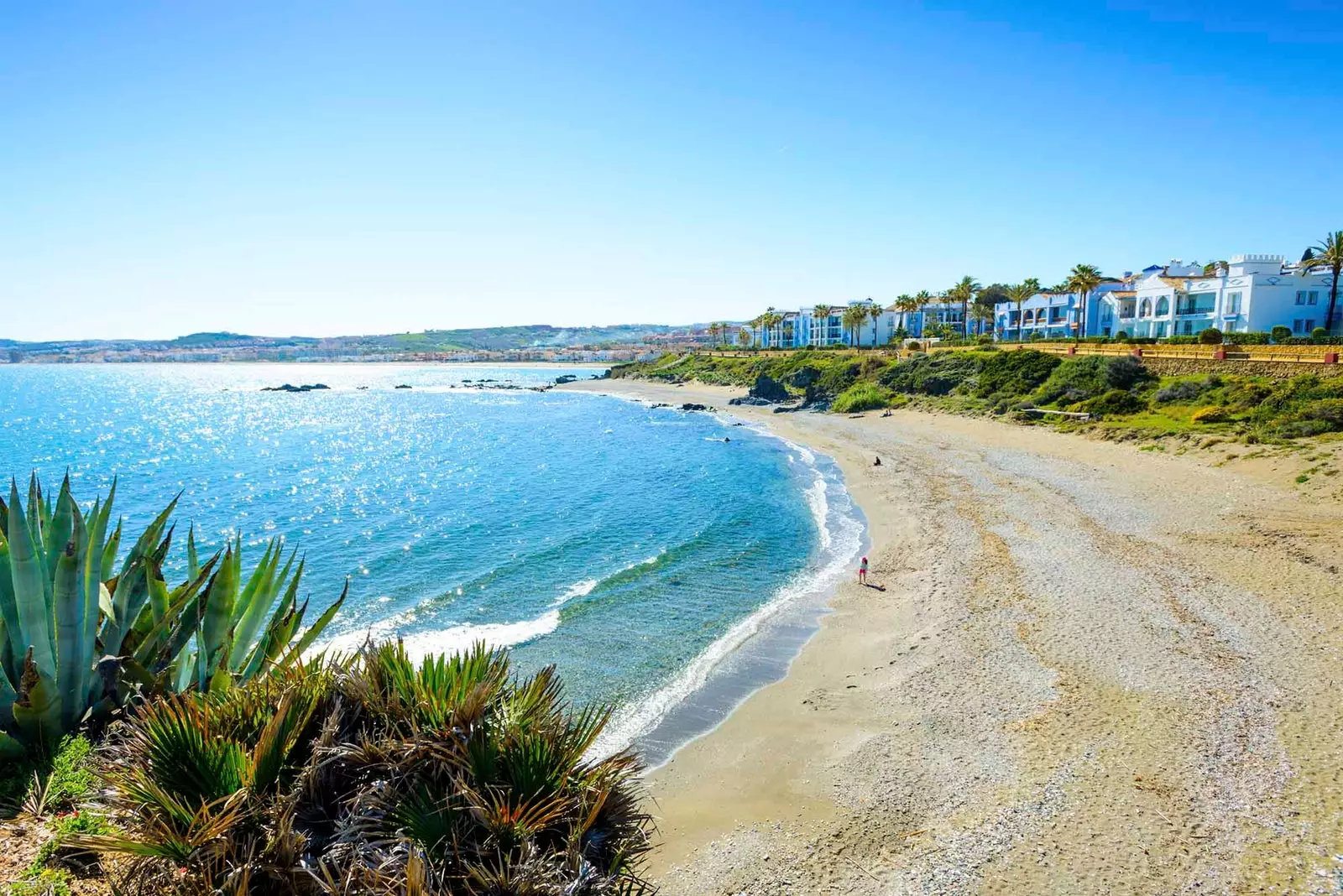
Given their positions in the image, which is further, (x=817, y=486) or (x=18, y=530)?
(x=817, y=486)

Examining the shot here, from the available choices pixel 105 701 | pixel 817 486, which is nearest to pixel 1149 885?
pixel 105 701

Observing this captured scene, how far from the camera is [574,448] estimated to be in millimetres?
56906

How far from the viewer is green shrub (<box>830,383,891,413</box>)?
224ft

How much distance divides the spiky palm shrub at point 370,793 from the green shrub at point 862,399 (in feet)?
214

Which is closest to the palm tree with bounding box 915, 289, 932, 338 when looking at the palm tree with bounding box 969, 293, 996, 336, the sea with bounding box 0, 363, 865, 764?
the palm tree with bounding box 969, 293, 996, 336

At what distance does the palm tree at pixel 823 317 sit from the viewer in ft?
444

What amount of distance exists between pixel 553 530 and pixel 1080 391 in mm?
40029

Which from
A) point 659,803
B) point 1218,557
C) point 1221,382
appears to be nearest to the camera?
point 659,803

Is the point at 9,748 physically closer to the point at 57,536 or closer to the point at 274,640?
the point at 57,536

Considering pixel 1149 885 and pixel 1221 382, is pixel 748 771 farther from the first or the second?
pixel 1221 382

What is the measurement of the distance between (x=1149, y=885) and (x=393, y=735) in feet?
30.2

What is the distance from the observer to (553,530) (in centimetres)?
3125

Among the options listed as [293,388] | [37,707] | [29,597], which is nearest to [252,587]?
[29,597]

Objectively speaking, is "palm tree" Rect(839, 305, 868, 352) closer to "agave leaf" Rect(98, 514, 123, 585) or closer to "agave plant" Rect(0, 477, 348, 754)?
"agave plant" Rect(0, 477, 348, 754)
